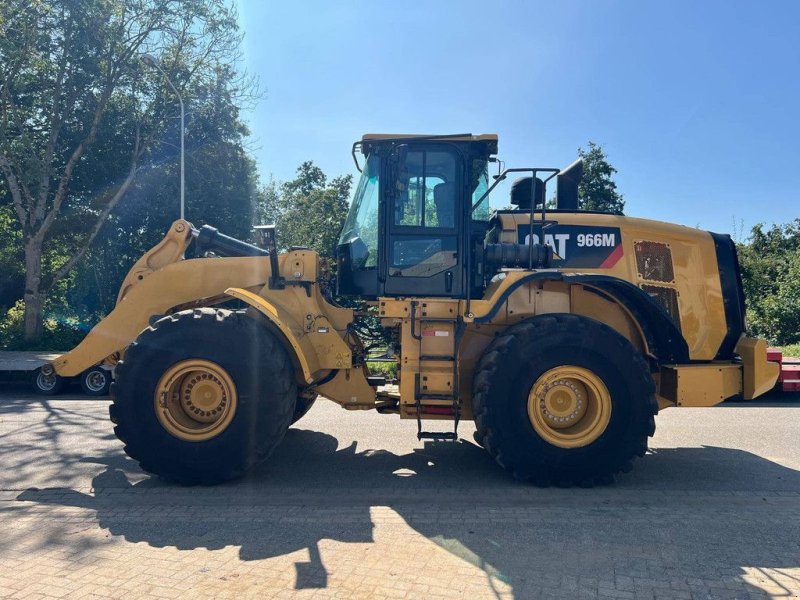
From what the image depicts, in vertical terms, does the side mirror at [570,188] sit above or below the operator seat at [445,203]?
above

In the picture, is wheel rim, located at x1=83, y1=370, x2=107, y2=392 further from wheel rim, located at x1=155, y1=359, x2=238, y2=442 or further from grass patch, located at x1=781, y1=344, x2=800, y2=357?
grass patch, located at x1=781, y1=344, x2=800, y2=357

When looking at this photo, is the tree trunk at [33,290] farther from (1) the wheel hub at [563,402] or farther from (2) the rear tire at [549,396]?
(1) the wheel hub at [563,402]

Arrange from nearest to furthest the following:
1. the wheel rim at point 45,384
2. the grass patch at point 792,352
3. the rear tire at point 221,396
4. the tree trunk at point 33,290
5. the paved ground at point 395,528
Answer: the paved ground at point 395,528
the rear tire at point 221,396
the wheel rim at point 45,384
the grass patch at point 792,352
the tree trunk at point 33,290

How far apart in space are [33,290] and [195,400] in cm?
1623

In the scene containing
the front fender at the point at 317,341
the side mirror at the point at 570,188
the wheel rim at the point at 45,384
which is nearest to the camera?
the front fender at the point at 317,341

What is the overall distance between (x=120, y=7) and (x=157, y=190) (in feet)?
20.3

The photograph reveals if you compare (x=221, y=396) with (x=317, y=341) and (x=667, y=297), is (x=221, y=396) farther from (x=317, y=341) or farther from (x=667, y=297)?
(x=667, y=297)

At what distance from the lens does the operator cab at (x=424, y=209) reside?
218 inches

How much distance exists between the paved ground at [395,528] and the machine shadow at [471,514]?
0.06ft

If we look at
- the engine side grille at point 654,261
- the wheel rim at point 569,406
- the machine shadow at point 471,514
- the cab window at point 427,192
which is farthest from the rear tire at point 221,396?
the engine side grille at point 654,261

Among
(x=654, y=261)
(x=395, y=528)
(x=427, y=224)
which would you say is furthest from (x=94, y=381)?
(x=654, y=261)

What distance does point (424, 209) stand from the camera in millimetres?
5570

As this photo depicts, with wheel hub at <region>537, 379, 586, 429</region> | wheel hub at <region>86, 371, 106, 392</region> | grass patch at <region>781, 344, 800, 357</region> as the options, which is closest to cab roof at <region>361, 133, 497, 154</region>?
wheel hub at <region>537, 379, 586, 429</region>

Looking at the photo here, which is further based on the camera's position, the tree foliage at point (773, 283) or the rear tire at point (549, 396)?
the tree foliage at point (773, 283)
